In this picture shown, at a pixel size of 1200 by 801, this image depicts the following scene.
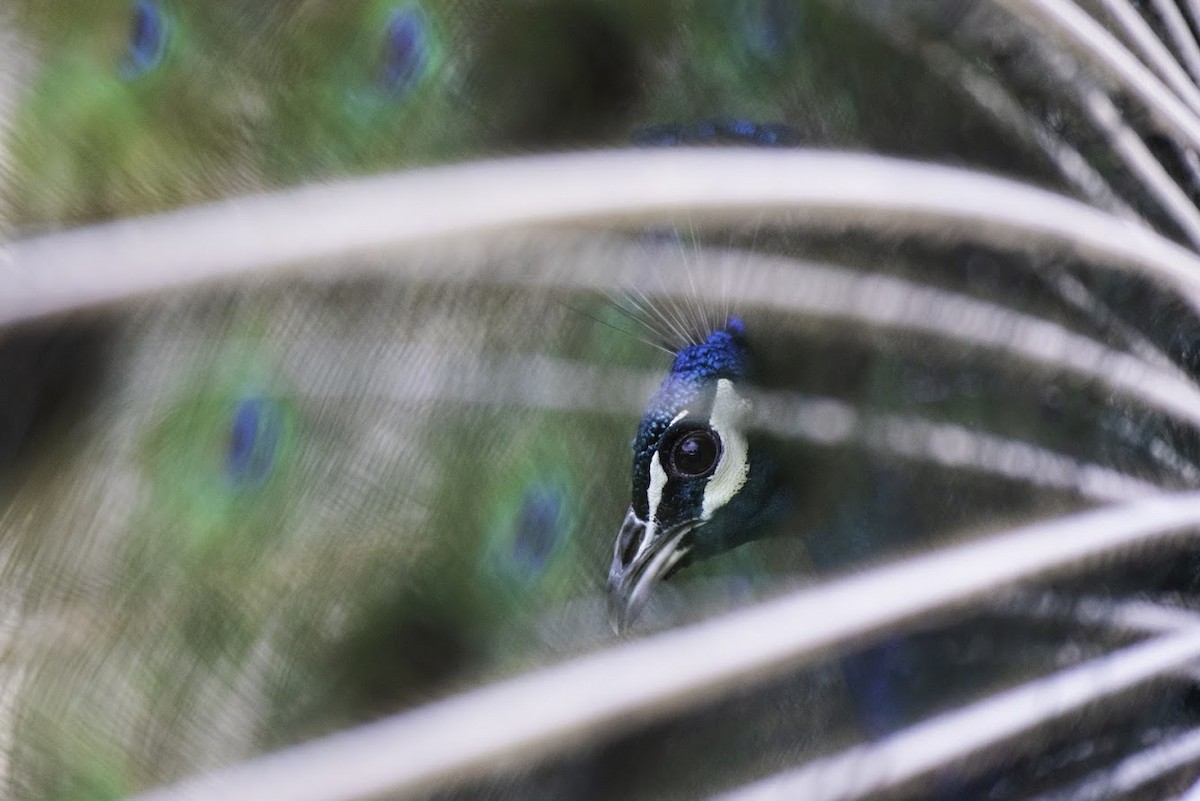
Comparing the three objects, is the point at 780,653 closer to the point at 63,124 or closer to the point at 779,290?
the point at 779,290

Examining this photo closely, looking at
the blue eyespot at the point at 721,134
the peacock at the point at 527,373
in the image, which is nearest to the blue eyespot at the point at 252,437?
the peacock at the point at 527,373

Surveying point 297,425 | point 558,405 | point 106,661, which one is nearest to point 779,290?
point 558,405

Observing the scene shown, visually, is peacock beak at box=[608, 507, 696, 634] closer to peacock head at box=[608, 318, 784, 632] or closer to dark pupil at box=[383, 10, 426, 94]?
peacock head at box=[608, 318, 784, 632]

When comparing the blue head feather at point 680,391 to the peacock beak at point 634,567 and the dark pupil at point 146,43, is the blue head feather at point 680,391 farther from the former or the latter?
the dark pupil at point 146,43

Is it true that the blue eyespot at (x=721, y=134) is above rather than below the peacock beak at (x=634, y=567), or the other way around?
above

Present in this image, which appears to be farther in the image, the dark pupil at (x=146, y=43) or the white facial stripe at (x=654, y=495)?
the white facial stripe at (x=654, y=495)

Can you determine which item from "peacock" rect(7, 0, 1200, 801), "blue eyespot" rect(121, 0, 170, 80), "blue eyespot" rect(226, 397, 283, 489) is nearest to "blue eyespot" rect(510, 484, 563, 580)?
"peacock" rect(7, 0, 1200, 801)
